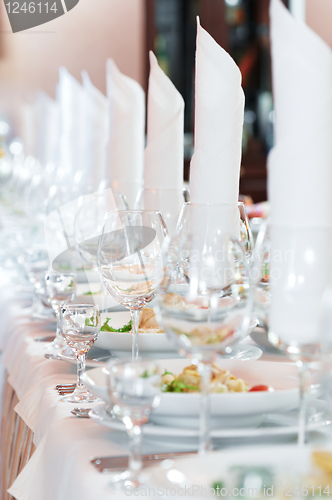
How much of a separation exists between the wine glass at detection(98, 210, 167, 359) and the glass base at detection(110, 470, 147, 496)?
38 cm

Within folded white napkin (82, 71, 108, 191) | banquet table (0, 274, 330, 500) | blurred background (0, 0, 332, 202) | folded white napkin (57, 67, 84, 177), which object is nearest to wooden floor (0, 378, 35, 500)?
banquet table (0, 274, 330, 500)

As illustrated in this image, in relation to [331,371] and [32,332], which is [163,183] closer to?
[32,332]

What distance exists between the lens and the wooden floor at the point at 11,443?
4.07ft

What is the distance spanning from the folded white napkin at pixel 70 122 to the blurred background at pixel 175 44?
304 centimetres

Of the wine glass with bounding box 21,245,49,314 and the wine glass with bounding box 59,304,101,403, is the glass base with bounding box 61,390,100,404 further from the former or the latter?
the wine glass with bounding box 21,245,49,314

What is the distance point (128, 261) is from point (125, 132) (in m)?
0.90

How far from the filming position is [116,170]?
6.21 ft

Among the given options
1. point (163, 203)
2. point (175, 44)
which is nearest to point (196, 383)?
point (163, 203)

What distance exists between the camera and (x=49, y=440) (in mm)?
833

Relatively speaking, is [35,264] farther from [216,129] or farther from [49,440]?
[49,440]

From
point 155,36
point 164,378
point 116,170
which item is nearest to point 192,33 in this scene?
point 155,36

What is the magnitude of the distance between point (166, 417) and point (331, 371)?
185 mm

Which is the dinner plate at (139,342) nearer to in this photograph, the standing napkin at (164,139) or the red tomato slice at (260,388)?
the red tomato slice at (260,388)

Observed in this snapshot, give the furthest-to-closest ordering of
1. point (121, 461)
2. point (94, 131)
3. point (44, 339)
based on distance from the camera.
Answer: point (94, 131) → point (44, 339) → point (121, 461)
